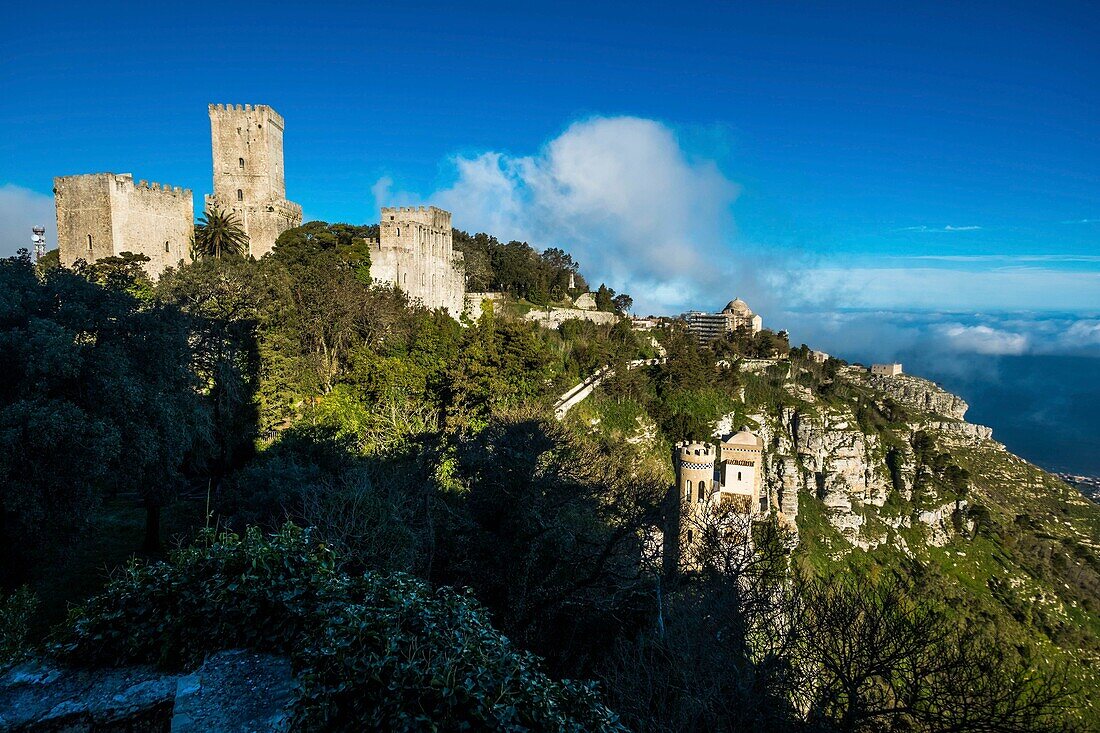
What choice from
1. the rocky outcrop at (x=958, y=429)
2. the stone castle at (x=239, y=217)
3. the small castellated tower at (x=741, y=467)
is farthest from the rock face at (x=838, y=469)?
the stone castle at (x=239, y=217)

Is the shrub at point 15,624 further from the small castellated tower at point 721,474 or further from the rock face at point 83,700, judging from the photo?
the small castellated tower at point 721,474

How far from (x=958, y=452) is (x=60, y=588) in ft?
173

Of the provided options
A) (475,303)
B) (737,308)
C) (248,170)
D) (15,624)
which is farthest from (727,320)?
(15,624)

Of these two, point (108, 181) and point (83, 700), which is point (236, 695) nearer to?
point (83, 700)

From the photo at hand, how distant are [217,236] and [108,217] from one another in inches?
172

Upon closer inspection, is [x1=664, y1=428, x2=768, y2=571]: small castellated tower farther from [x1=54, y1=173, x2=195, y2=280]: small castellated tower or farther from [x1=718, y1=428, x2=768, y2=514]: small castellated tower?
[x1=54, y1=173, x2=195, y2=280]: small castellated tower

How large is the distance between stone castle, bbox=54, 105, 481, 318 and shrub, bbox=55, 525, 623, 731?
26.4m

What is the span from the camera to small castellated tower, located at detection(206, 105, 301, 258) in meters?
29.3

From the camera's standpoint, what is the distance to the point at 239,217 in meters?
29.6

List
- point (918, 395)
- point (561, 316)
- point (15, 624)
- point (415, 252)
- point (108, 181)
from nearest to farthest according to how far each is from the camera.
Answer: point (15, 624)
point (108, 181)
point (415, 252)
point (561, 316)
point (918, 395)

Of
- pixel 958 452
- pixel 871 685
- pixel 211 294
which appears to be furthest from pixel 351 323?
pixel 958 452

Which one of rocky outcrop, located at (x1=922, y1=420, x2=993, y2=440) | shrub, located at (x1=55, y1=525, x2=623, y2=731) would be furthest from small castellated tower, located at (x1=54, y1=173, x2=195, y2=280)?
rocky outcrop, located at (x1=922, y1=420, x2=993, y2=440)

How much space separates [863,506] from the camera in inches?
1336

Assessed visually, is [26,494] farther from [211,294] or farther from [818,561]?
[818,561]
